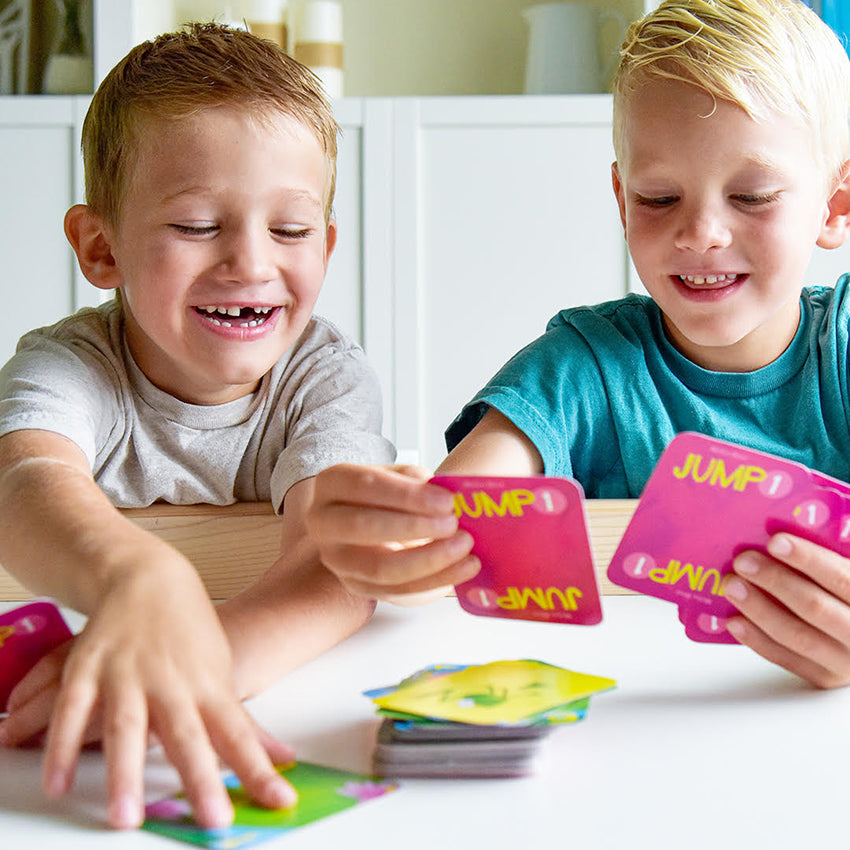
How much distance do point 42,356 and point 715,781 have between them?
0.85m

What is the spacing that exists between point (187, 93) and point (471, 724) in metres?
0.79

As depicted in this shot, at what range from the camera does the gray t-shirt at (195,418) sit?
121cm

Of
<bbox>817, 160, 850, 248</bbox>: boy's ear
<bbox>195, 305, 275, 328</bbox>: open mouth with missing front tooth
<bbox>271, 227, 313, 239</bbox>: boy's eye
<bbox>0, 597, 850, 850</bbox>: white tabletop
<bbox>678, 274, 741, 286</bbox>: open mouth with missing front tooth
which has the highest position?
<bbox>817, 160, 850, 248</bbox>: boy's ear

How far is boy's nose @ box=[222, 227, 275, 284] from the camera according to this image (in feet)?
3.60

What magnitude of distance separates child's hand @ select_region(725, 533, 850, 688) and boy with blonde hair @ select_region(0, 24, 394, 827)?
31cm

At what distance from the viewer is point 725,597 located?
0.75 meters

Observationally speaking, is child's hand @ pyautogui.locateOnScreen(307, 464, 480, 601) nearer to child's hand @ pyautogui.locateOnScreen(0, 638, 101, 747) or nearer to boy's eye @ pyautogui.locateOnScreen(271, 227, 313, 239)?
child's hand @ pyautogui.locateOnScreen(0, 638, 101, 747)

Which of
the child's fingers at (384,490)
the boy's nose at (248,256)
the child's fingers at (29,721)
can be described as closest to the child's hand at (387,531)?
the child's fingers at (384,490)

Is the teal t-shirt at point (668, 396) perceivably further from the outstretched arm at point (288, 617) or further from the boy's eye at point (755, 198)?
the outstretched arm at point (288, 617)

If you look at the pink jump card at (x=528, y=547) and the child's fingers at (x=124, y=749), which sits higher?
the pink jump card at (x=528, y=547)

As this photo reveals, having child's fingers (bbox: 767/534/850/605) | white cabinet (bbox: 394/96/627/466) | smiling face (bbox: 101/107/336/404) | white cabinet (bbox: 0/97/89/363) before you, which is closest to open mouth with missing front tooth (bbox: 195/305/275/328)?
smiling face (bbox: 101/107/336/404)

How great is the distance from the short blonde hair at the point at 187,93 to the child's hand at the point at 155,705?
0.64 meters

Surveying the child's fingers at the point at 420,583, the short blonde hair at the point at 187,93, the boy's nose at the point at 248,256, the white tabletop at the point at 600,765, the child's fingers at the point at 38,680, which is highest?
the short blonde hair at the point at 187,93

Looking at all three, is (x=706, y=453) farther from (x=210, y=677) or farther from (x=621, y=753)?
(x=210, y=677)
